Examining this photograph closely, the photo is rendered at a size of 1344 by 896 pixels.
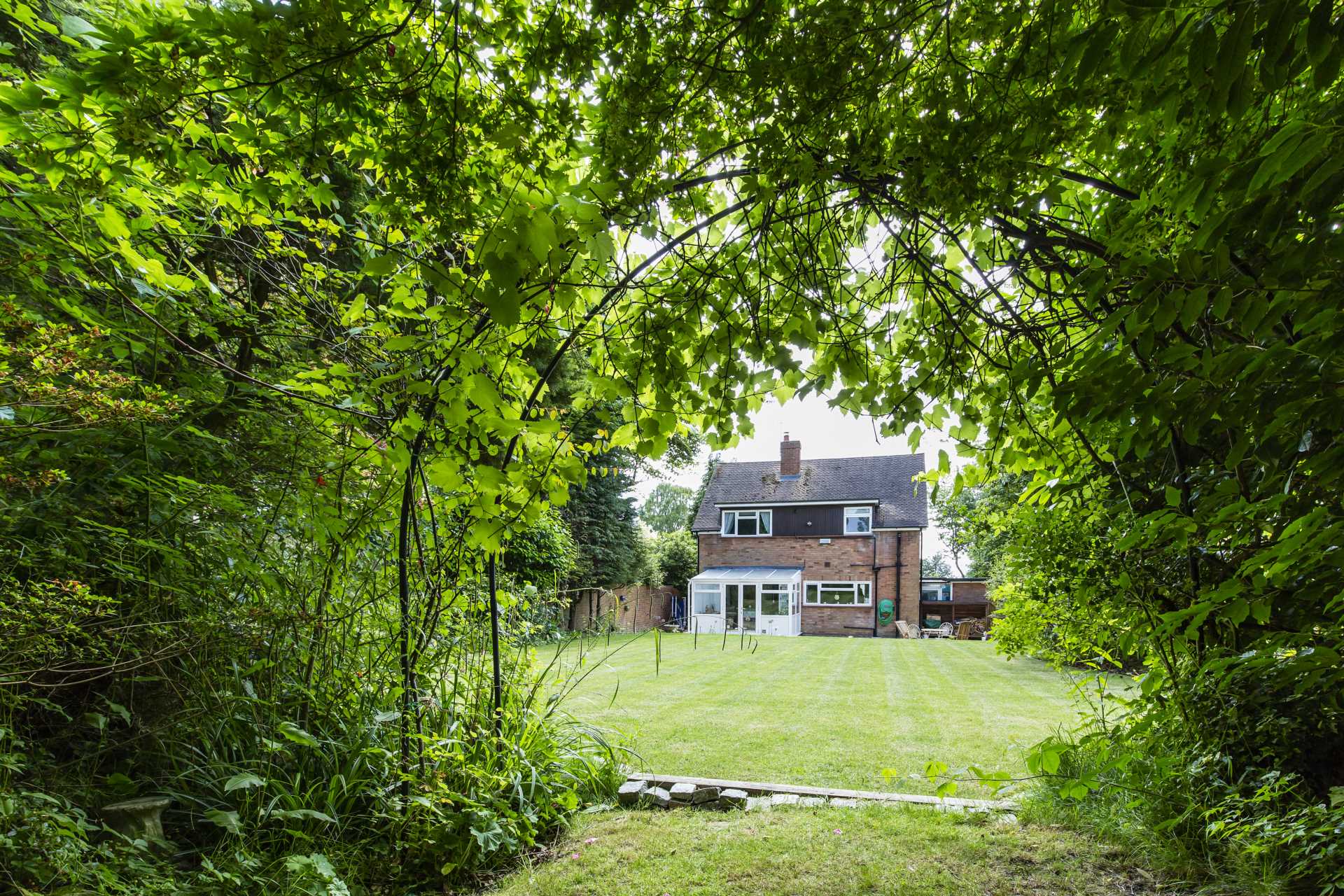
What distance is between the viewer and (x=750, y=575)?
74.0 feet

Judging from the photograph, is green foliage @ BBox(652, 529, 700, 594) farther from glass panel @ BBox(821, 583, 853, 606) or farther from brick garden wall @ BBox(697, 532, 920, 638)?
glass panel @ BBox(821, 583, 853, 606)

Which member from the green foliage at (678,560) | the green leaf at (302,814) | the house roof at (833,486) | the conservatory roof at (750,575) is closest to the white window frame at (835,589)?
the conservatory roof at (750,575)

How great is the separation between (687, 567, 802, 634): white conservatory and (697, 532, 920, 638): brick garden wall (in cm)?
48

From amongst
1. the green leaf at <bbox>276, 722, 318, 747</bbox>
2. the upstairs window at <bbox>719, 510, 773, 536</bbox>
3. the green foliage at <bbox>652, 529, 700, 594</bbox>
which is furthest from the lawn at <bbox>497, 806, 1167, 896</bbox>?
the green foliage at <bbox>652, 529, 700, 594</bbox>

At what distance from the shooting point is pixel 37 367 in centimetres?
234

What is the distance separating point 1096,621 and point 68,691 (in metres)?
5.17

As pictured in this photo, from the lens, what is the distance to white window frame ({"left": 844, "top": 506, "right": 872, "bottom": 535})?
22.3 meters

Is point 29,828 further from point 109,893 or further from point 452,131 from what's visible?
point 452,131

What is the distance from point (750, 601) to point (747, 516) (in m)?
3.36

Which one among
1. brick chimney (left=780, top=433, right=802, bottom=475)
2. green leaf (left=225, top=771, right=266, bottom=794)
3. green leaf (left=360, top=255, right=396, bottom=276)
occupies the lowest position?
green leaf (left=225, top=771, right=266, bottom=794)

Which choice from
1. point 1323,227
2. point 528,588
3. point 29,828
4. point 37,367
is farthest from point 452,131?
point 528,588

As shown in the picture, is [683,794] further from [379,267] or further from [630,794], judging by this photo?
[379,267]

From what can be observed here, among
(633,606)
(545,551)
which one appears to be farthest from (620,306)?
(633,606)

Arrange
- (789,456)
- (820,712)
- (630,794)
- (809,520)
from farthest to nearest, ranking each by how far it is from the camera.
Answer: (789,456), (809,520), (820,712), (630,794)
